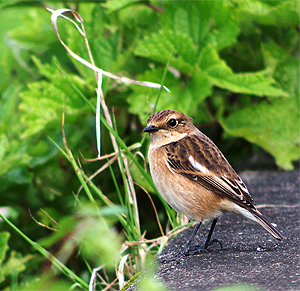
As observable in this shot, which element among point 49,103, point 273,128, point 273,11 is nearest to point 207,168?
point 273,128

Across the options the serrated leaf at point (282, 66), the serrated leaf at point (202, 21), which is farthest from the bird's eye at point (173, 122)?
the serrated leaf at point (282, 66)

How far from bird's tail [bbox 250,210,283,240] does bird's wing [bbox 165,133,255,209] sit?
0.30 ft

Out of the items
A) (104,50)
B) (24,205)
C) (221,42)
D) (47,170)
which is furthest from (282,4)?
(24,205)

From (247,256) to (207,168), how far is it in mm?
690

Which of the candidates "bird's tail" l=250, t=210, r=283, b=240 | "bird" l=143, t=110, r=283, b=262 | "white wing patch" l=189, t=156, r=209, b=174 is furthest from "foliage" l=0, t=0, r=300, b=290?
"bird's tail" l=250, t=210, r=283, b=240

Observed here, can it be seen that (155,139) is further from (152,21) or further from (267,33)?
(267,33)

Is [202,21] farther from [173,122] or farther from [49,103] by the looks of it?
[49,103]

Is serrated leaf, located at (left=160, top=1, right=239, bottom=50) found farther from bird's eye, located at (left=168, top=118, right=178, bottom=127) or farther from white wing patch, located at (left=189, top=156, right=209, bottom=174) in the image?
white wing patch, located at (left=189, top=156, right=209, bottom=174)

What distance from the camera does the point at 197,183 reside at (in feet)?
9.73

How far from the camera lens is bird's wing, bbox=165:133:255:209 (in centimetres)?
287

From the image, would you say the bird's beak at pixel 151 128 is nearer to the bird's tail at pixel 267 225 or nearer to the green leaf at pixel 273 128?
the bird's tail at pixel 267 225

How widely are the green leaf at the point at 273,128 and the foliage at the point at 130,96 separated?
0.4 inches

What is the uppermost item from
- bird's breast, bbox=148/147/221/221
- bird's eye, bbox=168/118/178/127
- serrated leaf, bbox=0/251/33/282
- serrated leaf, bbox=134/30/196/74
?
serrated leaf, bbox=134/30/196/74

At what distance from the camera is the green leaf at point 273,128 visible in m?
4.30
